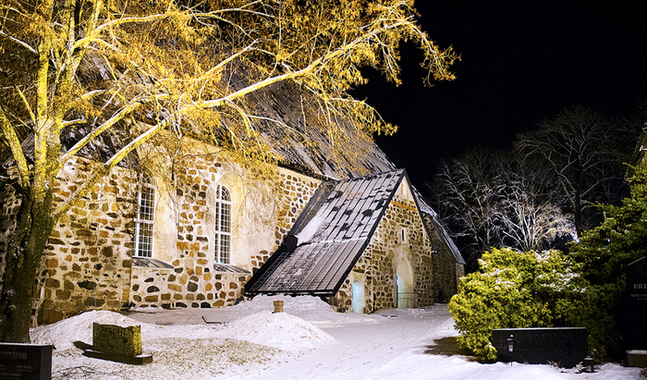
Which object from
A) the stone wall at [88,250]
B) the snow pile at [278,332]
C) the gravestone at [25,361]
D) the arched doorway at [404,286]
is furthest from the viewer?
the arched doorway at [404,286]

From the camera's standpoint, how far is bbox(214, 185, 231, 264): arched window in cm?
1672

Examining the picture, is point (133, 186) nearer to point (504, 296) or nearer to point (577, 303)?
point (504, 296)

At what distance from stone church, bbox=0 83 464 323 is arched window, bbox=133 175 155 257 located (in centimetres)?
3

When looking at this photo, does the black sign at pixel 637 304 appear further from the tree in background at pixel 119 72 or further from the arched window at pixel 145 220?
the arched window at pixel 145 220

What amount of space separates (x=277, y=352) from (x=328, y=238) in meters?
8.36

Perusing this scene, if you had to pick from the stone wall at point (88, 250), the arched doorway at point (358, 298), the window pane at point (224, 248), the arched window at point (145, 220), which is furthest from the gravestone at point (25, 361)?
the arched doorway at point (358, 298)

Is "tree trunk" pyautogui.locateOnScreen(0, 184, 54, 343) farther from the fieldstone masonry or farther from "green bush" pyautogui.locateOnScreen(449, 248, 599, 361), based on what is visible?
"green bush" pyautogui.locateOnScreen(449, 248, 599, 361)

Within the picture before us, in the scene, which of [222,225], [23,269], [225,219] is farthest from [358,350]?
[225,219]

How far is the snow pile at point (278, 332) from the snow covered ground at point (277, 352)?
2 cm

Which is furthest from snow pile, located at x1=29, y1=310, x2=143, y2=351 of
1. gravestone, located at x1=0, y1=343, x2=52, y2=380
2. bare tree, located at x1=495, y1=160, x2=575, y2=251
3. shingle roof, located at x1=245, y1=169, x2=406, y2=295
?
bare tree, located at x1=495, y1=160, x2=575, y2=251

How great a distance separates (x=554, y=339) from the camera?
7156 millimetres

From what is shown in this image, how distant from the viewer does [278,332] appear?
10.4m

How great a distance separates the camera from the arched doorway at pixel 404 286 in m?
19.7

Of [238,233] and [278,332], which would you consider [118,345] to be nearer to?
[278,332]
